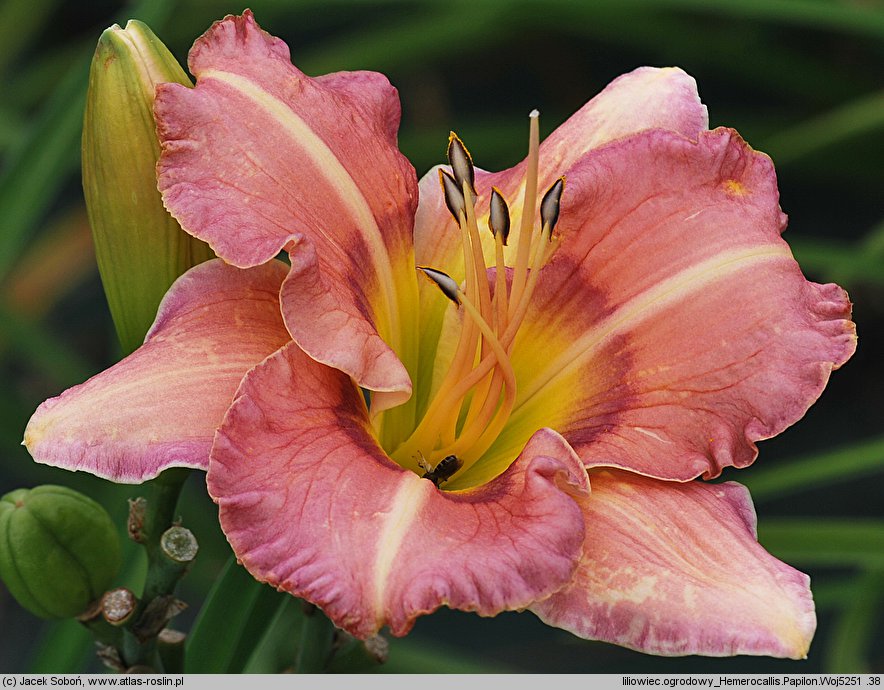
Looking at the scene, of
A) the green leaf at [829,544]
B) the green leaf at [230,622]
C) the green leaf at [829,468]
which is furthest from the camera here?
the green leaf at [829,468]

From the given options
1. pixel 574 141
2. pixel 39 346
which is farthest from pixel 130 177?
pixel 39 346

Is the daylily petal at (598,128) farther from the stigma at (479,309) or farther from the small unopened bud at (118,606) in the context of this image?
the small unopened bud at (118,606)

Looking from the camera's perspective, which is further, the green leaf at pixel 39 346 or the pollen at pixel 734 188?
the green leaf at pixel 39 346

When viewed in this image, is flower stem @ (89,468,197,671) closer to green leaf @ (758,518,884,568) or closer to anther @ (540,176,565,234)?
anther @ (540,176,565,234)

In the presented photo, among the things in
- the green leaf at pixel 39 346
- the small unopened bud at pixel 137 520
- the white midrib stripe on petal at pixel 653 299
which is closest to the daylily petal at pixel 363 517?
the white midrib stripe on petal at pixel 653 299

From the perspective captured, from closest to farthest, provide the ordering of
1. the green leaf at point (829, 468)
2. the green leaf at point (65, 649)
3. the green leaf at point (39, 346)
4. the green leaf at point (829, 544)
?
the green leaf at point (65, 649)
the green leaf at point (829, 544)
the green leaf at point (829, 468)
the green leaf at point (39, 346)

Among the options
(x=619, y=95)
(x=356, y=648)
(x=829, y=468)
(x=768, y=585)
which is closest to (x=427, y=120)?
(x=829, y=468)

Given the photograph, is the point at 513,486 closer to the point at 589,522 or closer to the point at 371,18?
the point at 589,522

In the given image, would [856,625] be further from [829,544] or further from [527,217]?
[527,217]
